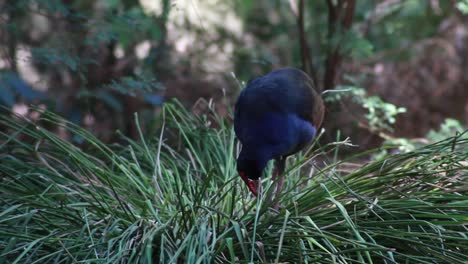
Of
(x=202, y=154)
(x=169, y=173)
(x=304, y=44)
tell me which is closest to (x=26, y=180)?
(x=169, y=173)

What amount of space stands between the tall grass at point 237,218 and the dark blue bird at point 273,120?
14 centimetres

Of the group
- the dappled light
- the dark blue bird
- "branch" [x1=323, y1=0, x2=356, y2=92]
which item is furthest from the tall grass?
"branch" [x1=323, y1=0, x2=356, y2=92]

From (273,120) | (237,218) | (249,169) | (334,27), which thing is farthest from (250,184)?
(334,27)

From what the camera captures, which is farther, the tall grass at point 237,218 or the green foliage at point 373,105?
the green foliage at point 373,105

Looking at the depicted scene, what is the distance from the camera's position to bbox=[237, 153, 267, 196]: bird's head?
2699 millimetres

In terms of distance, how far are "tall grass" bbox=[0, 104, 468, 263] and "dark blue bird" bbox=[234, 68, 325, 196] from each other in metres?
0.14

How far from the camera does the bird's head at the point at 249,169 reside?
270cm

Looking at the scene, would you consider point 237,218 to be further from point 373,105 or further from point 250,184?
point 373,105

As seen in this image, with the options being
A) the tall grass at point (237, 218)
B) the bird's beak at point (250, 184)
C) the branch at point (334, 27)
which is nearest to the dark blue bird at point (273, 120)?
the bird's beak at point (250, 184)

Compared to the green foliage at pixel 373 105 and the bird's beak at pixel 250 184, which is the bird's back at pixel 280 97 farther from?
the green foliage at pixel 373 105

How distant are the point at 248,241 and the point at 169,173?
0.68 m

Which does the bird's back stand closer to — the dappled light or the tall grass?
the dappled light

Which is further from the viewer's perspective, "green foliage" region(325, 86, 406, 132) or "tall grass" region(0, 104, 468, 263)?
"green foliage" region(325, 86, 406, 132)

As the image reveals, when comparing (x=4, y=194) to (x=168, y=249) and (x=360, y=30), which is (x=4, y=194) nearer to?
(x=168, y=249)
